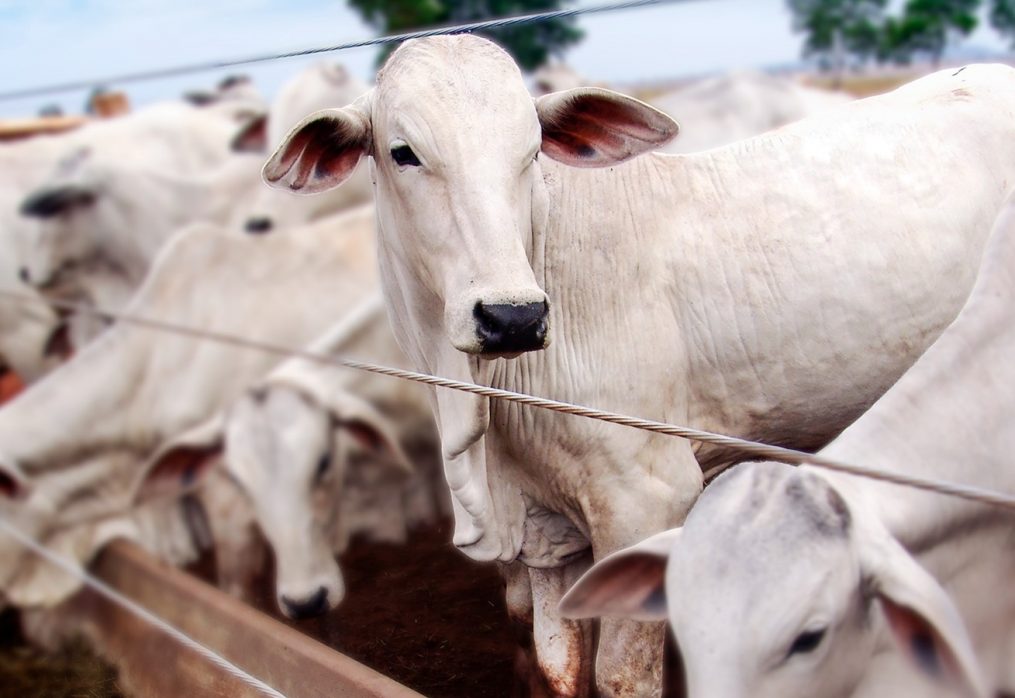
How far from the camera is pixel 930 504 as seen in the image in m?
1.46

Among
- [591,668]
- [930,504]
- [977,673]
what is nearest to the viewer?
[977,673]

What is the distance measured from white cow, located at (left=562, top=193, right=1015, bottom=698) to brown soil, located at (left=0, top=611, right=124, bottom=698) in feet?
7.92

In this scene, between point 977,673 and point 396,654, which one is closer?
point 977,673

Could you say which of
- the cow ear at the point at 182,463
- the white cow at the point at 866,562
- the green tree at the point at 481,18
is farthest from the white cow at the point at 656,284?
the green tree at the point at 481,18

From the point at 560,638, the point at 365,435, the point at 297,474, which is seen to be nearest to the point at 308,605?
the point at 297,474

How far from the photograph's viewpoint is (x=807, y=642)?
50.5 inches

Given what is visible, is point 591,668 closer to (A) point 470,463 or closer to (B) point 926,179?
(A) point 470,463

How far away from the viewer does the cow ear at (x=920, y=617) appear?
1193mm

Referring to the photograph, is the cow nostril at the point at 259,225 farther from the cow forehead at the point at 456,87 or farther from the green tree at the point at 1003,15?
the green tree at the point at 1003,15

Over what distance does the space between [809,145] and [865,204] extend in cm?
18

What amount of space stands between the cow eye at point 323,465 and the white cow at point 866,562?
176 cm

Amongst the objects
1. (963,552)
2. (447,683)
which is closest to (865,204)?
(963,552)

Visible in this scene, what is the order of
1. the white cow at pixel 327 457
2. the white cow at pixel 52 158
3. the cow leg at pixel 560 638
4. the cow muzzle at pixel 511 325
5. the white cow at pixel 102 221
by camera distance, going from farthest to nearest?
1. the white cow at pixel 52 158
2. the white cow at pixel 102 221
3. the white cow at pixel 327 457
4. the cow leg at pixel 560 638
5. the cow muzzle at pixel 511 325

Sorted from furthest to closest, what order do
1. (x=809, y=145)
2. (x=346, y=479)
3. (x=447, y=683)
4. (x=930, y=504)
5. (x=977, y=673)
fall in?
(x=346, y=479), (x=447, y=683), (x=809, y=145), (x=930, y=504), (x=977, y=673)
